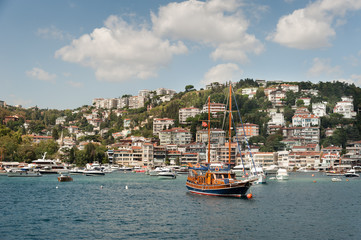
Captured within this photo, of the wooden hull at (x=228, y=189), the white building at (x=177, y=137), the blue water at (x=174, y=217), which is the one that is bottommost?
the blue water at (x=174, y=217)

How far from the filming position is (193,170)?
5209 cm

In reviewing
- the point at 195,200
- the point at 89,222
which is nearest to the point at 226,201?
the point at 195,200

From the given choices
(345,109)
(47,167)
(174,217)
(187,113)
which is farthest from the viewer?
(187,113)

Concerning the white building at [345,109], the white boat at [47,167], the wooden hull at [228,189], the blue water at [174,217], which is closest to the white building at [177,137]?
the white boat at [47,167]

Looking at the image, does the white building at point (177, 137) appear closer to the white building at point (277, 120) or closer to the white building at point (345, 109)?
the white building at point (277, 120)

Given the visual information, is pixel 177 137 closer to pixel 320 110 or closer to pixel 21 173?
pixel 320 110

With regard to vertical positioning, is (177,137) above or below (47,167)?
above

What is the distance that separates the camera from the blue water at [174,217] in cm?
2802

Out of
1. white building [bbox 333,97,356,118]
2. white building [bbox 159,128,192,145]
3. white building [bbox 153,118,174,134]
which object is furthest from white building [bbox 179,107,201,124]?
white building [bbox 333,97,356,118]

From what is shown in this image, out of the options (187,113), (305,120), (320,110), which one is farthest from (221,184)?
(320,110)

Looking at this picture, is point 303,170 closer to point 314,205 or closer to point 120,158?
point 120,158

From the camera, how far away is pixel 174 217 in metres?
34.4

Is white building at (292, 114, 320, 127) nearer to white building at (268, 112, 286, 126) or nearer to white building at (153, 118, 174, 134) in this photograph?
white building at (268, 112, 286, 126)

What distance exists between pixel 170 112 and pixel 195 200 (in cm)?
15307
